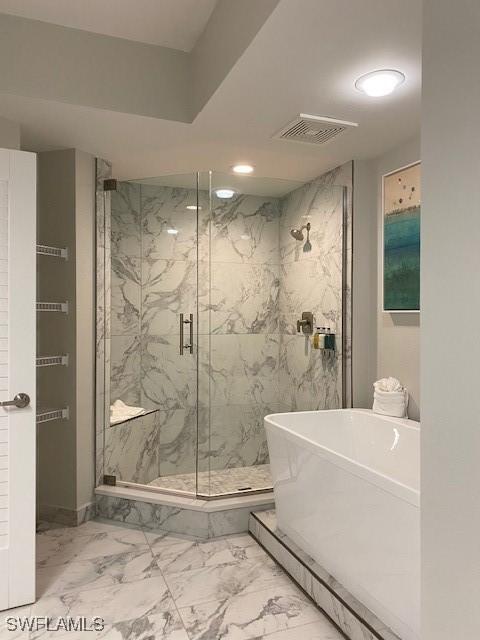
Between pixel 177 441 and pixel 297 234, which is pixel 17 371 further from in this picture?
pixel 297 234

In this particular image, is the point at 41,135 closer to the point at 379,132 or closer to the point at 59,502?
the point at 379,132

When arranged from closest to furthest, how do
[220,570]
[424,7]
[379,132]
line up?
[424,7] < [220,570] < [379,132]

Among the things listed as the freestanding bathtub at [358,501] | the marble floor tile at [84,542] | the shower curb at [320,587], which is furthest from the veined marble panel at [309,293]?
the marble floor tile at [84,542]

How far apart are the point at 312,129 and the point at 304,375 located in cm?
167

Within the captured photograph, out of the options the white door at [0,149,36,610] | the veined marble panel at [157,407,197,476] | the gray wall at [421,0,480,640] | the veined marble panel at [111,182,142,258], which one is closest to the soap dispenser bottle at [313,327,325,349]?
the veined marble panel at [157,407,197,476]

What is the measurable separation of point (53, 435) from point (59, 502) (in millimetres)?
437

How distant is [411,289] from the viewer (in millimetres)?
2959

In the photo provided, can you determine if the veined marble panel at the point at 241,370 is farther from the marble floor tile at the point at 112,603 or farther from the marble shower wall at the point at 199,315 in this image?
the marble floor tile at the point at 112,603

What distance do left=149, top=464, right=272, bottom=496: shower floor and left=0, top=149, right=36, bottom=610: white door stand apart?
1.13m

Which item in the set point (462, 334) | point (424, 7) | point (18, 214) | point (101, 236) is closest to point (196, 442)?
point (101, 236)

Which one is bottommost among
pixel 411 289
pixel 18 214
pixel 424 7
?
pixel 411 289

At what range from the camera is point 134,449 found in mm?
3520

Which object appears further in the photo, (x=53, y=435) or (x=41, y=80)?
(x=53, y=435)

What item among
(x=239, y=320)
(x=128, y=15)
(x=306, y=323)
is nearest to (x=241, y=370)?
(x=239, y=320)
